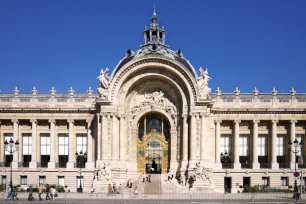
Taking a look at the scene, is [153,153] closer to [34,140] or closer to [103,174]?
[103,174]

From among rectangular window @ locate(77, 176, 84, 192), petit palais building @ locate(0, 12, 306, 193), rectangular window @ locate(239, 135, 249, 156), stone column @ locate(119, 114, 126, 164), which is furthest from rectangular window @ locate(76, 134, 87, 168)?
rectangular window @ locate(239, 135, 249, 156)

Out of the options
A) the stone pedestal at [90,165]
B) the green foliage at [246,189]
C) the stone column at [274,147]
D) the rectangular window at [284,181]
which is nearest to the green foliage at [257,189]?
the green foliage at [246,189]

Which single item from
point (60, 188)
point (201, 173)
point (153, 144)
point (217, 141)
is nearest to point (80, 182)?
point (60, 188)

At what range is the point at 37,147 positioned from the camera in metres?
60.8

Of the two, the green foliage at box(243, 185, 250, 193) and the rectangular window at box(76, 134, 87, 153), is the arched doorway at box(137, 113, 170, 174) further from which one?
the green foliage at box(243, 185, 250, 193)

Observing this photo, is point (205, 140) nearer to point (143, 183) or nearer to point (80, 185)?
point (143, 183)

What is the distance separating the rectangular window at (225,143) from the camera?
61.3 m

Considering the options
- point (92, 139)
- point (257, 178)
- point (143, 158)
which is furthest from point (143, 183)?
point (257, 178)

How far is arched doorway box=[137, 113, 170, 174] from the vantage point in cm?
5947

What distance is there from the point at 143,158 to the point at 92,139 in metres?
6.44

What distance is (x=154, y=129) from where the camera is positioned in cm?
5994

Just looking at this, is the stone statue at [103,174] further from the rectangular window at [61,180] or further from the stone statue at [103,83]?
the stone statue at [103,83]

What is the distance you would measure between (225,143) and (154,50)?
14.0 meters

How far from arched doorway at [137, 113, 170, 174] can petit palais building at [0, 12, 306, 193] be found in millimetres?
116
